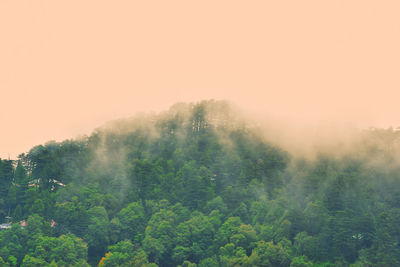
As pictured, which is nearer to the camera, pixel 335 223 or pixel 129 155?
pixel 335 223

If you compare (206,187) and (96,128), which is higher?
(96,128)

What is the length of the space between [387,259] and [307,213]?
27.8 ft

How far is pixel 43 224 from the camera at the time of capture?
4712 cm

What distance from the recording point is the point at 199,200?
53125 millimetres

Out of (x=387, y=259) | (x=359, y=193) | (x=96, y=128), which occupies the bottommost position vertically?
(x=387, y=259)

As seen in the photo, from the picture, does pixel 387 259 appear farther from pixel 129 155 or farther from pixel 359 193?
pixel 129 155

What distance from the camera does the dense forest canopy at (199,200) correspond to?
42.0m

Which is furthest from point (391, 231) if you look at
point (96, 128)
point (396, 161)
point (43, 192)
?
point (96, 128)

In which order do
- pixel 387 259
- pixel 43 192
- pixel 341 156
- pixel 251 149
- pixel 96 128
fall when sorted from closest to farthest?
pixel 387 259 < pixel 43 192 < pixel 341 156 < pixel 251 149 < pixel 96 128

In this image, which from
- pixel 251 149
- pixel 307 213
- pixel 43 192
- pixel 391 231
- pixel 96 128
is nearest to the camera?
pixel 391 231

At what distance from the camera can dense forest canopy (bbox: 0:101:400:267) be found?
1655 inches

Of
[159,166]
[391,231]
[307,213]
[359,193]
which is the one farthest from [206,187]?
[391,231]

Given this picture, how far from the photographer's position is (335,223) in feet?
140

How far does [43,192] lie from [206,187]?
17857 millimetres
